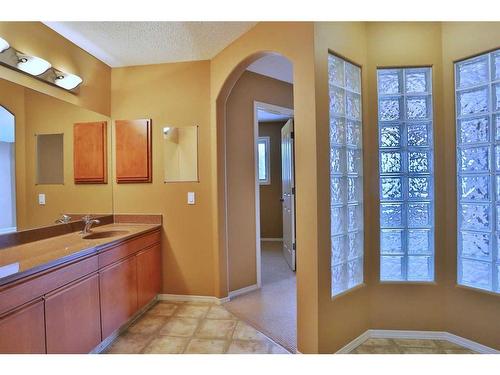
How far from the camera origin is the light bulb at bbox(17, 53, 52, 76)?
1.77 metres

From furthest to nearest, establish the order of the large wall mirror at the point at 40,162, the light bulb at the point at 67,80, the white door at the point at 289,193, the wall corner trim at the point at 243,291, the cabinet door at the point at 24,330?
the white door at the point at 289,193, the wall corner trim at the point at 243,291, the light bulb at the point at 67,80, the large wall mirror at the point at 40,162, the cabinet door at the point at 24,330

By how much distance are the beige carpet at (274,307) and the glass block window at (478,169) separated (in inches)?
54.0

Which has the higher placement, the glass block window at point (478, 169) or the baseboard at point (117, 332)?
the glass block window at point (478, 169)

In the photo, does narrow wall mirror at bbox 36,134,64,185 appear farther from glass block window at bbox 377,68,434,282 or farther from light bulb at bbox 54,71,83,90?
glass block window at bbox 377,68,434,282

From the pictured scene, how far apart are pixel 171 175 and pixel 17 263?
1474 mm

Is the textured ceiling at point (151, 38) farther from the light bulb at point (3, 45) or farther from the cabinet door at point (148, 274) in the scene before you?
the cabinet door at point (148, 274)

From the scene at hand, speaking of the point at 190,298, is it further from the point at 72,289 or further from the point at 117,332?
the point at 72,289

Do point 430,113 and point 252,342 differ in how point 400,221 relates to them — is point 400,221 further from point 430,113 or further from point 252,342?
point 252,342

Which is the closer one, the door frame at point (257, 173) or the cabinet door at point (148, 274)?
the cabinet door at point (148, 274)

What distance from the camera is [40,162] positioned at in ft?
6.52

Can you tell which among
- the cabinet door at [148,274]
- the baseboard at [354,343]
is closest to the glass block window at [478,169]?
the baseboard at [354,343]

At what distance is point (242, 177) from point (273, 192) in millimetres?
2717

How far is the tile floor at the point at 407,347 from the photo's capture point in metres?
1.80

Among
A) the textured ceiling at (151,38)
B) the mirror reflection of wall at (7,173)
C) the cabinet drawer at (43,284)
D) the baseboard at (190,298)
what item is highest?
the textured ceiling at (151,38)
